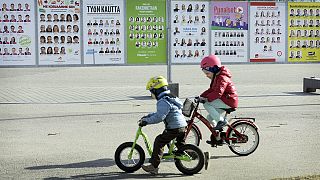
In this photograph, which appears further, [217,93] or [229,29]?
[229,29]

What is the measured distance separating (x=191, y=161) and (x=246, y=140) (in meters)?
1.43

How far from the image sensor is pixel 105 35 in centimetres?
1750

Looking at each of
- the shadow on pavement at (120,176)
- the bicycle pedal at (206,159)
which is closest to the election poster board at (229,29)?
the bicycle pedal at (206,159)

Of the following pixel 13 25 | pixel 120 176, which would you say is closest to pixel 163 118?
pixel 120 176

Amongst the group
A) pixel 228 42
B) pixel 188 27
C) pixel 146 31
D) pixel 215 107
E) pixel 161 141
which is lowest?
pixel 161 141

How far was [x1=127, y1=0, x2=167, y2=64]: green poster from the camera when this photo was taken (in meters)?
17.6

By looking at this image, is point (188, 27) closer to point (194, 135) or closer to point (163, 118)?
point (194, 135)

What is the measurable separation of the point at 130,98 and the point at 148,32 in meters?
1.82

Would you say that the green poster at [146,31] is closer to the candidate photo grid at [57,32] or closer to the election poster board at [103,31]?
the election poster board at [103,31]

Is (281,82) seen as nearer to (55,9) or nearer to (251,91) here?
(251,91)

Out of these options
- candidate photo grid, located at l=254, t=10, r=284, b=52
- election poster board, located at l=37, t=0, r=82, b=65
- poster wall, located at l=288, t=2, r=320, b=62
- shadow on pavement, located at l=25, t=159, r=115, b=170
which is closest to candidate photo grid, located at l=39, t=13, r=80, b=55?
election poster board, located at l=37, t=0, r=82, b=65

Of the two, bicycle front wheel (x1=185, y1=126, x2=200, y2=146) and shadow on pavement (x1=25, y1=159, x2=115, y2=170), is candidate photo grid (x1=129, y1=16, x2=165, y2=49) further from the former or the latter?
shadow on pavement (x1=25, y1=159, x2=115, y2=170)

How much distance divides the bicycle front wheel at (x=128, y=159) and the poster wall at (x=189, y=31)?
9.69m

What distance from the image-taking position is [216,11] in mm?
17984
